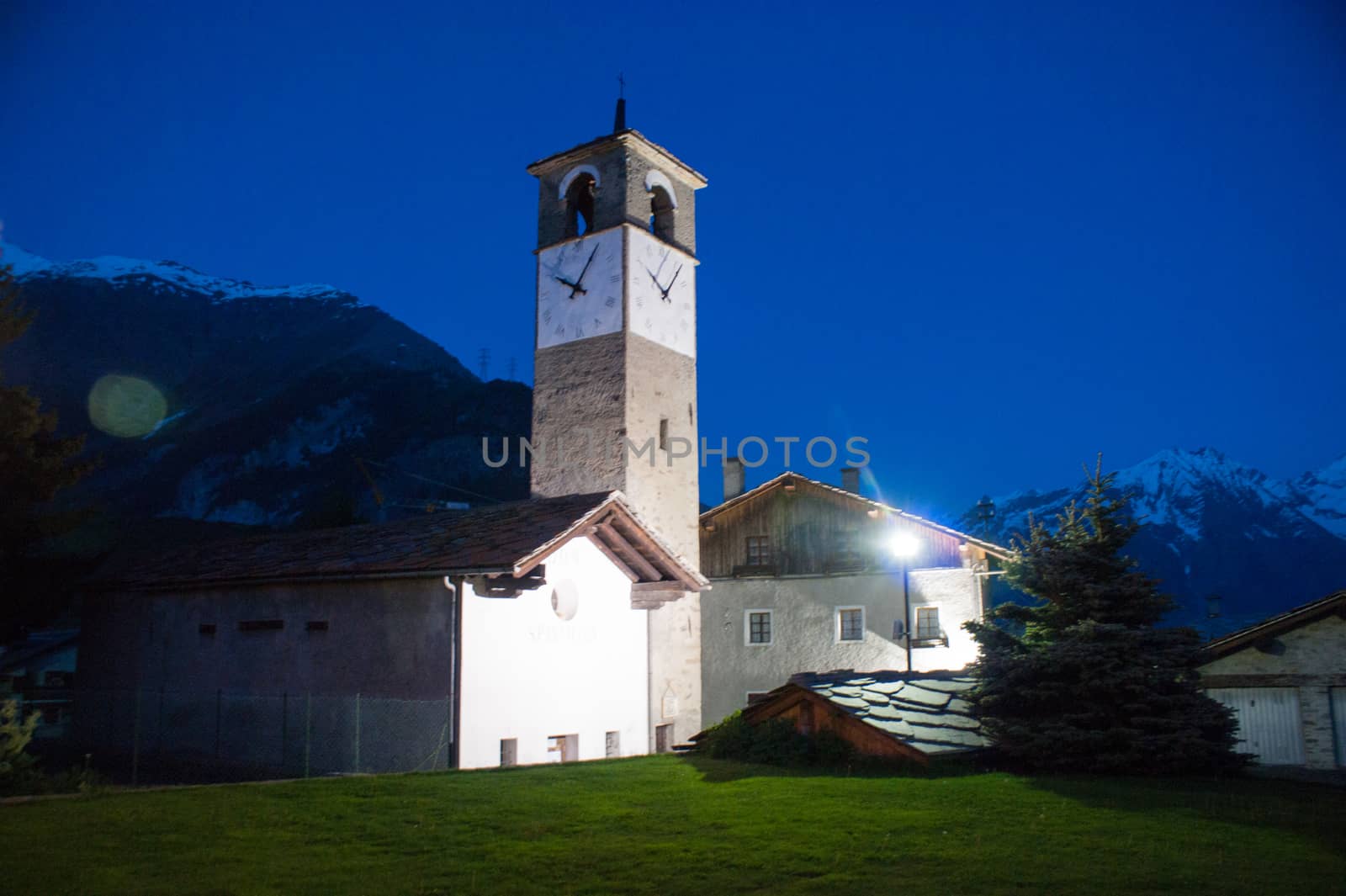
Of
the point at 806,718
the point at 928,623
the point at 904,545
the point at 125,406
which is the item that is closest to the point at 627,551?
the point at 806,718

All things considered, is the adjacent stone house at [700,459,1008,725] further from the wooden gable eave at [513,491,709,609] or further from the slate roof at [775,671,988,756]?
the slate roof at [775,671,988,756]

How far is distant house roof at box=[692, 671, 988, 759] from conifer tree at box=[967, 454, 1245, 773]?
0.63m

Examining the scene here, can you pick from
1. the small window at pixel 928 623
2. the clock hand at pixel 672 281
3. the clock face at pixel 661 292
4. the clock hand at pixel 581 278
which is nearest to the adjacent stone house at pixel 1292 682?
the small window at pixel 928 623

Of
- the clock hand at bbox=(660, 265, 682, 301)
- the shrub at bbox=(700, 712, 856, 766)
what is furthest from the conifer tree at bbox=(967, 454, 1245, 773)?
the clock hand at bbox=(660, 265, 682, 301)

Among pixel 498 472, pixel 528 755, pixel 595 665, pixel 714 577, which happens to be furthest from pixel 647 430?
pixel 498 472

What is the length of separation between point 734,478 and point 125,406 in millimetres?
149440

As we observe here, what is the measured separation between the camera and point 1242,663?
2147 centimetres

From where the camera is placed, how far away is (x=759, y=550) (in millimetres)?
30594

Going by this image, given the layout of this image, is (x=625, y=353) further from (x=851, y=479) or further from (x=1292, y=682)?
(x=1292, y=682)

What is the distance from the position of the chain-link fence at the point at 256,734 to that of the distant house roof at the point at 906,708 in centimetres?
466

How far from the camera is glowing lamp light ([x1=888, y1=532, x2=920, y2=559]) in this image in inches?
914

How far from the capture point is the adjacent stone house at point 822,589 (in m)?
27.3

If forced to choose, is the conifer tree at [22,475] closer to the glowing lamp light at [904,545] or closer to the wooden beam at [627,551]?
the wooden beam at [627,551]

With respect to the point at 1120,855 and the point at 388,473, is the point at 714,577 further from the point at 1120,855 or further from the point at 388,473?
the point at 388,473
